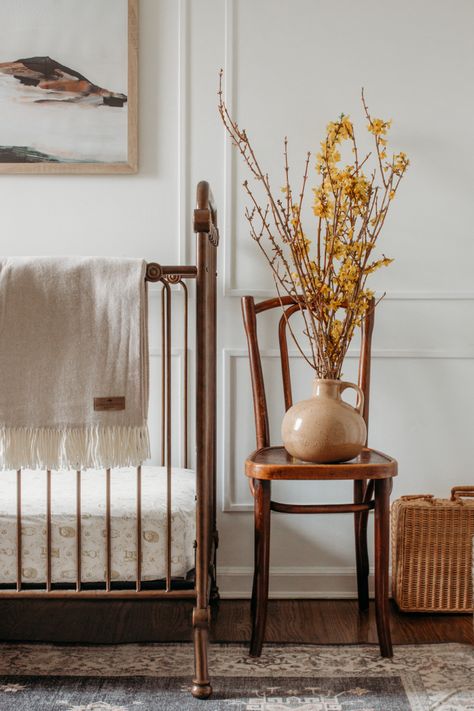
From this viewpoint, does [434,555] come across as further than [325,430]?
Yes

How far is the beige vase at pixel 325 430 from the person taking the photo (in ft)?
6.07

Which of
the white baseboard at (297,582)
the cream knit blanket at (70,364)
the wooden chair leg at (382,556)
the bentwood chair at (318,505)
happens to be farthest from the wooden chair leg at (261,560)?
the white baseboard at (297,582)

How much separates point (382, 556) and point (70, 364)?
0.93 m

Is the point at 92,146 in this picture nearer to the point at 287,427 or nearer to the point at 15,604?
the point at 287,427

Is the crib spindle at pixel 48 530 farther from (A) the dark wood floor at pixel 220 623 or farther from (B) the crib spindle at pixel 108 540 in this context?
(A) the dark wood floor at pixel 220 623

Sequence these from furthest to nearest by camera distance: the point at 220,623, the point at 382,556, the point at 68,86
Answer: the point at 68,86 → the point at 220,623 → the point at 382,556

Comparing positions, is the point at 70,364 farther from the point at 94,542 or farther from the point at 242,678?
the point at 242,678

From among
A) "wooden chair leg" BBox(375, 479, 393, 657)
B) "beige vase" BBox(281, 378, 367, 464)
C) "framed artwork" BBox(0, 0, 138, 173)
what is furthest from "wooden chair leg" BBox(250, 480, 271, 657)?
"framed artwork" BBox(0, 0, 138, 173)

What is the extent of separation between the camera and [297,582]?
2.40 metres

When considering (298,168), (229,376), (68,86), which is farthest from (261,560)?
(68,86)

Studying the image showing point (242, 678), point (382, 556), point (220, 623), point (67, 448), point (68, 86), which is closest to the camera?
point (67, 448)

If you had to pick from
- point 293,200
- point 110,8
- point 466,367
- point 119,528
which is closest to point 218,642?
point 119,528

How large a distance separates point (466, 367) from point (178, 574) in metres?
1.20

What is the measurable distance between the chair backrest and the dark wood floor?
1.76 ft
